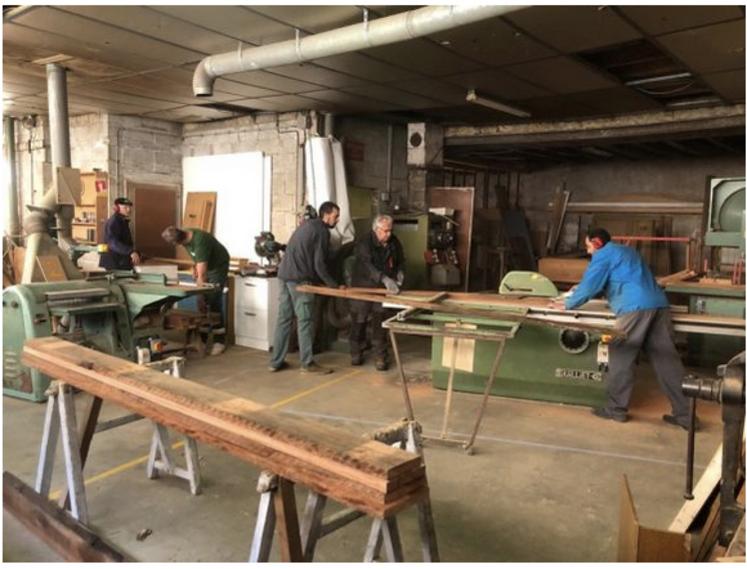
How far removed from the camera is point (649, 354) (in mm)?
3480

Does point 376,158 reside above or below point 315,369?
above

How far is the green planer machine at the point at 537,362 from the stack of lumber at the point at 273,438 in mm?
2184

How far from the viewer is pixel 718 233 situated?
4133 mm

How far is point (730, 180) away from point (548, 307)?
1951 mm

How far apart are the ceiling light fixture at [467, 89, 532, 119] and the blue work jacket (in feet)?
6.18

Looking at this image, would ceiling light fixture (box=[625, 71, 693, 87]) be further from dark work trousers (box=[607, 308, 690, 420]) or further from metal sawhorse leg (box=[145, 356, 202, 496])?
metal sawhorse leg (box=[145, 356, 202, 496])

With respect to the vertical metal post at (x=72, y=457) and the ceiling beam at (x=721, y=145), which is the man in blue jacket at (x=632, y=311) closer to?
the vertical metal post at (x=72, y=457)

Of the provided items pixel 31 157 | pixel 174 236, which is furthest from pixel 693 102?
pixel 31 157

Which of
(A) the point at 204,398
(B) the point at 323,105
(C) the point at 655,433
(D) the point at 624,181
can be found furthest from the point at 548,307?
(D) the point at 624,181

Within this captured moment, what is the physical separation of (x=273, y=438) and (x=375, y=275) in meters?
3.04

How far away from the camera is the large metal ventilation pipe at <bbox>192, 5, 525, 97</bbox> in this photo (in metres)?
2.71

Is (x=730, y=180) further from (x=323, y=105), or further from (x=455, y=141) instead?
(x=323, y=105)

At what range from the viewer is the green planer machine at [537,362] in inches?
145

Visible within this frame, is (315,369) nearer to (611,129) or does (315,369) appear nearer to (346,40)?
(346,40)
